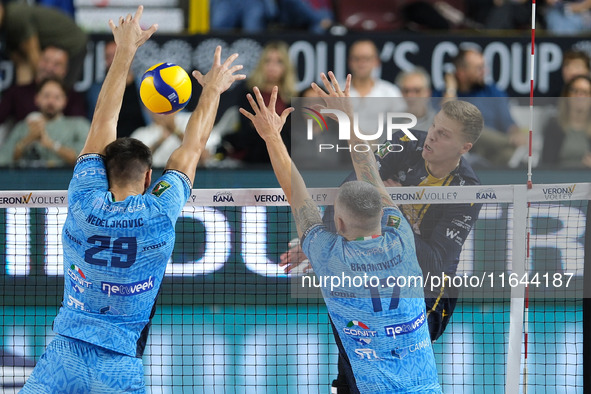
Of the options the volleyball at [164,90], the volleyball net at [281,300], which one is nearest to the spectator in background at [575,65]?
the volleyball net at [281,300]

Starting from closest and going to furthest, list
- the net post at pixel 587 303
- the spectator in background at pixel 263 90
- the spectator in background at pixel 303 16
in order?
the net post at pixel 587 303, the spectator in background at pixel 263 90, the spectator in background at pixel 303 16

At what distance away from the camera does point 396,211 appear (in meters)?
6.16

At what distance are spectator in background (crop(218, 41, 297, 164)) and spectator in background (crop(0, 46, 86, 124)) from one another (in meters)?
2.21

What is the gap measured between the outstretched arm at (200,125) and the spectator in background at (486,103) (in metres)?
6.37

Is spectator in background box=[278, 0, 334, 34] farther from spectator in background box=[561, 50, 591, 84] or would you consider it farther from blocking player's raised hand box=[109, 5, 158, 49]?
blocking player's raised hand box=[109, 5, 158, 49]

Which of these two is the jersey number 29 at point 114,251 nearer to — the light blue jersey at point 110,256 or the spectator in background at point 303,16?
the light blue jersey at point 110,256

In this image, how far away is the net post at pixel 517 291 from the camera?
6773 mm

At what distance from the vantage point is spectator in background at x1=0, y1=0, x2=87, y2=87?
12.4 metres

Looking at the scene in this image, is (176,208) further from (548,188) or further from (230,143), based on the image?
(230,143)

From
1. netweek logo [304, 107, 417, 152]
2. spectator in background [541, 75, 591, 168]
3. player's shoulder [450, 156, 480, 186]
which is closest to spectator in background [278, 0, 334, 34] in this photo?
spectator in background [541, 75, 591, 168]

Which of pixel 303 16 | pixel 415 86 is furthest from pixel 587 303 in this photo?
pixel 303 16

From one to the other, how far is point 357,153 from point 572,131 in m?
6.29

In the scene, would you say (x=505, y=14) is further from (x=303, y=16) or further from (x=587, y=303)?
(x=587, y=303)

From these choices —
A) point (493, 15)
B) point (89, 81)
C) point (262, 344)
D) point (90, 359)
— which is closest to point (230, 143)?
point (89, 81)
